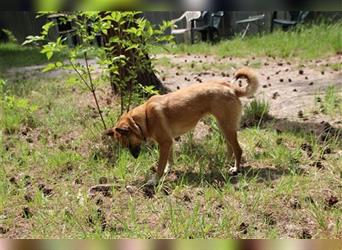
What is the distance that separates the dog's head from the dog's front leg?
0.76ft

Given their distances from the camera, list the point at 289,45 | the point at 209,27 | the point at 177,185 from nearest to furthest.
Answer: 1. the point at 177,185
2. the point at 289,45
3. the point at 209,27

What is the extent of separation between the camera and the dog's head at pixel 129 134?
159 inches

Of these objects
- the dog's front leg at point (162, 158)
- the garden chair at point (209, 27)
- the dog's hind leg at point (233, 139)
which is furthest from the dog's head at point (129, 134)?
the garden chair at point (209, 27)

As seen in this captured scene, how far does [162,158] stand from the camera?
4.04m

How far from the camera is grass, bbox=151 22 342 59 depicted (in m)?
9.16

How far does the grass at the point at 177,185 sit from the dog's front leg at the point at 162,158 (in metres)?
0.11

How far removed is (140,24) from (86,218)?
1.92m

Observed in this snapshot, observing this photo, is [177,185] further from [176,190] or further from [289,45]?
[289,45]

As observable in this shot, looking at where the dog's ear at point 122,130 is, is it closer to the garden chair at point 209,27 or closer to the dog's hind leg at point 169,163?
the dog's hind leg at point 169,163

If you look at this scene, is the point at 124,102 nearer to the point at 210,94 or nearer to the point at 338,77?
the point at 210,94

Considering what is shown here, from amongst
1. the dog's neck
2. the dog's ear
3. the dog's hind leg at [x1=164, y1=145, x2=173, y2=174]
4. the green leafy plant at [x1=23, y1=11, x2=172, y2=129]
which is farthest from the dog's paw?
the green leafy plant at [x1=23, y1=11, x2=172, y2=129]

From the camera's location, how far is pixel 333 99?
543 cm

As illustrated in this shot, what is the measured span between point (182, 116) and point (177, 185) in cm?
80

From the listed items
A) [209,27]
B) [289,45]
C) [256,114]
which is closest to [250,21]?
[209,27]
